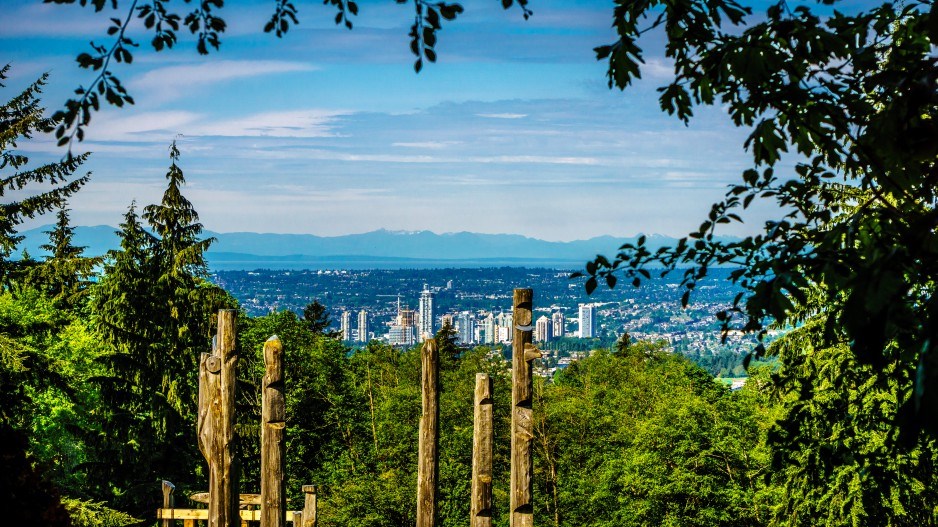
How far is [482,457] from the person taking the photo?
7.86 meters

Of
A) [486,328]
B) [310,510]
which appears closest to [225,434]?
→ [310,510]

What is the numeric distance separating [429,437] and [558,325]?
7892 cm

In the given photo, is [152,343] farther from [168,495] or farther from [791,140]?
[791,140]

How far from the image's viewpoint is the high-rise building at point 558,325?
7857 cm

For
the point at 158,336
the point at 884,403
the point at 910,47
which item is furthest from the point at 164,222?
the point at 910,47

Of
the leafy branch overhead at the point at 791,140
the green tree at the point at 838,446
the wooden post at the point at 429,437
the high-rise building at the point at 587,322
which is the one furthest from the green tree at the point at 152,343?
the high-rise building at the point at 587,322

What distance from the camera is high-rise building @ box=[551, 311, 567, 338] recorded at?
78.6m

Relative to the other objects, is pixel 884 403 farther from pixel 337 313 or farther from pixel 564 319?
pixel 337 313

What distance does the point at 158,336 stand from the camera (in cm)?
2114

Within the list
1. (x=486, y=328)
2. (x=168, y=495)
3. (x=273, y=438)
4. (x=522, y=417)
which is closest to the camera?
(x=273, y=438)

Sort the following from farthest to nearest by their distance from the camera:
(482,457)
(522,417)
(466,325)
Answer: (466,325), (482,457), (522,417)

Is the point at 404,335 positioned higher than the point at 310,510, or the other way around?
the point at 310,510

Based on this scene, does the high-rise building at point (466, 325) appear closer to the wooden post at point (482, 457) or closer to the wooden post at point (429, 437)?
the wooden post at point (429, 437)

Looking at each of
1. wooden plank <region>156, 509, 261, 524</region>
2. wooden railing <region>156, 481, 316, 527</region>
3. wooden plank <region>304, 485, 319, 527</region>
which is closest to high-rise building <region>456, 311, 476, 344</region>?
→ wooden railing <region>156, 481, 316, 527</region>
